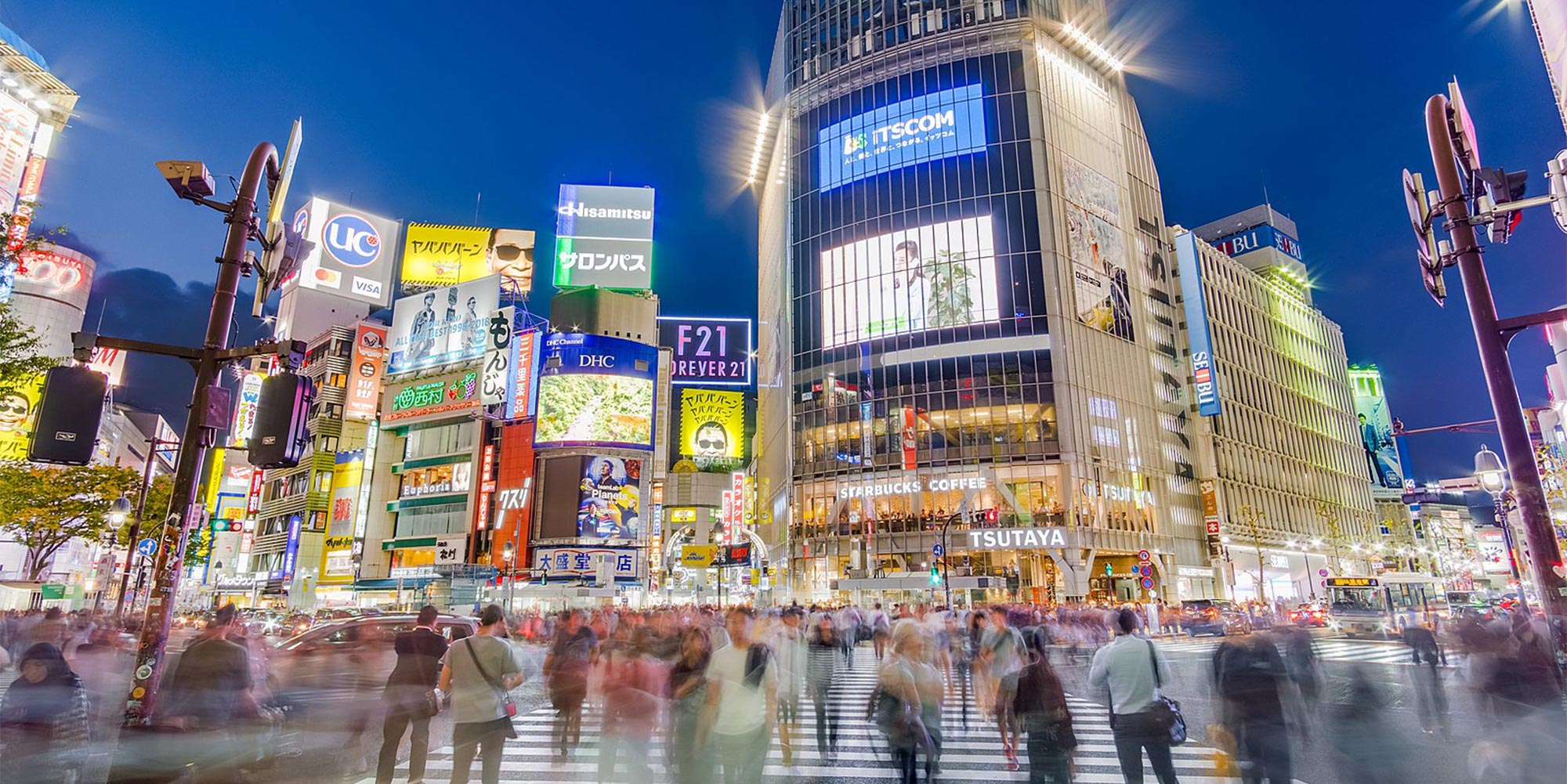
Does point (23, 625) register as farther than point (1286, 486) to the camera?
No

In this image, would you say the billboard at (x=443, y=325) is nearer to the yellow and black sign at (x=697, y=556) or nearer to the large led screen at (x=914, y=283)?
the yellow and black sign at (x=697, y=556)

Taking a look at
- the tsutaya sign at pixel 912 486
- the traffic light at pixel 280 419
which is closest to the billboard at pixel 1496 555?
the tsutaya sign at pixel 912 486

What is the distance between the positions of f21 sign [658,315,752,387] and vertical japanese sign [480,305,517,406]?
15.5m

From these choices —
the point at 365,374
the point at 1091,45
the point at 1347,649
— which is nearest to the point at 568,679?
the point at 1347,649

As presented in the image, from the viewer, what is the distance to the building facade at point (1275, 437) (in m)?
73.4

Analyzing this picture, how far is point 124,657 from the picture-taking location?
17562 millimetres

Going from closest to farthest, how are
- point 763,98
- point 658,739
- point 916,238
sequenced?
1. point 658,739
2. point 916,238
3. point 763,98

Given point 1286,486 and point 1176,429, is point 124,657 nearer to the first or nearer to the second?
point 1176,429

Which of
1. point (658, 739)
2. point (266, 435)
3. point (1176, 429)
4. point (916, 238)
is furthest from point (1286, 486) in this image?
point (266, 435)

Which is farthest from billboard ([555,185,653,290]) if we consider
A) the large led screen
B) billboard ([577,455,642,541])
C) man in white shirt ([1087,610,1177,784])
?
man in white shirt ([1087,610,1177,784])

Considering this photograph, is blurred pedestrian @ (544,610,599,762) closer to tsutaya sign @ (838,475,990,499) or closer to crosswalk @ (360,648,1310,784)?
crosswalk @ (360,648,1310,784)

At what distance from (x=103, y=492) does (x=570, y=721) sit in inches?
1489

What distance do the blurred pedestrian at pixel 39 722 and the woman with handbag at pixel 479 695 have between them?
9.70 feet

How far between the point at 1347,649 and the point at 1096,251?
42621 millimetres
